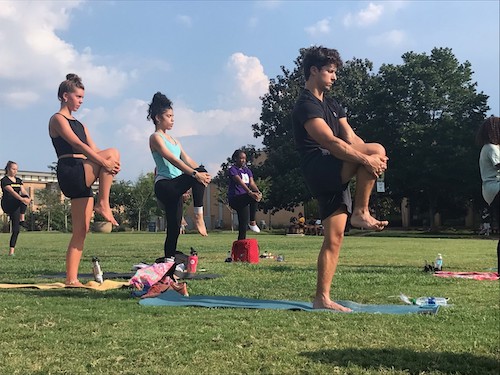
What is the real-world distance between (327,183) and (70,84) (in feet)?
11.2

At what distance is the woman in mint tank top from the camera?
634cm

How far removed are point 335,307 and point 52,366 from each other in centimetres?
237

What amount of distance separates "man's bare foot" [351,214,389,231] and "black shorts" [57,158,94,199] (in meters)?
3.17

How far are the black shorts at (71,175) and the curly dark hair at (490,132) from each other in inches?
170

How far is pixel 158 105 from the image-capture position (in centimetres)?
681

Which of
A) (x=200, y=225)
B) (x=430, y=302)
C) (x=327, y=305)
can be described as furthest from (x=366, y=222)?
(x=200, y=225)

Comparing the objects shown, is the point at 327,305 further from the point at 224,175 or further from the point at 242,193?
the point at 224,175

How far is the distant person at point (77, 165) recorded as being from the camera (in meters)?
5.98

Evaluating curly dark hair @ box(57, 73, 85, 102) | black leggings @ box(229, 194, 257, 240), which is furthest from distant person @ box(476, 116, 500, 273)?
black leggings @ box(229, 194, 257, 240)

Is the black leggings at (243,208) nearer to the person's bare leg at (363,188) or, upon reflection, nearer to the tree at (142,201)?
the person's bare leg at (363,188)

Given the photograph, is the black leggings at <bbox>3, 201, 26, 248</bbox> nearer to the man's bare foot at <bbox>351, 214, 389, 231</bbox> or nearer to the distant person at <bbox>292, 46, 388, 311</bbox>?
the distant person at <bbox>292, 46, 388, 311</bbox>

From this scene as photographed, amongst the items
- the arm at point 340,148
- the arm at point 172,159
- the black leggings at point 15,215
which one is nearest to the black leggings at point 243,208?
the arm at point 172,159

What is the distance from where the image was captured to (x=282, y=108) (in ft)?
165

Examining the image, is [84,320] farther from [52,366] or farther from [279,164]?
[279,164]
